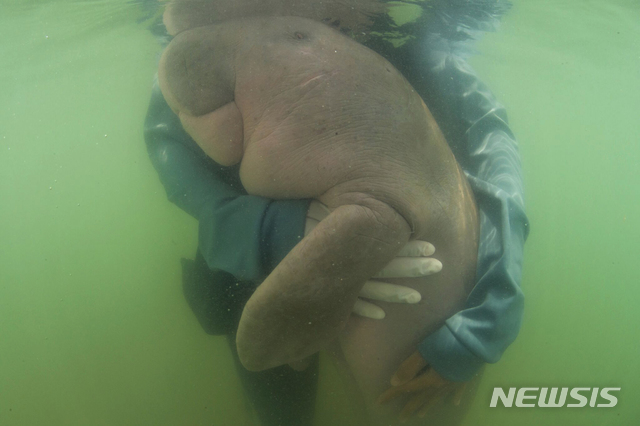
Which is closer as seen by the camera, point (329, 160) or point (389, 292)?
point (329, 160)

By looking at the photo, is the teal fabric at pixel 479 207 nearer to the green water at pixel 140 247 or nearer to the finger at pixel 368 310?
the finger at pixel 368 310

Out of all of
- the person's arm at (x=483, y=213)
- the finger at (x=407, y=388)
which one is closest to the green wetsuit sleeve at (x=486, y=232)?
the person's arm at (x=483, y=213)

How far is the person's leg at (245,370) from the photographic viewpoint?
1.97 meters

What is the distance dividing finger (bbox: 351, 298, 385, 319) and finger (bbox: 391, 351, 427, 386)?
0.28 meters

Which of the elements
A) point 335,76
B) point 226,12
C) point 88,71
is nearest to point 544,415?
point 335,76

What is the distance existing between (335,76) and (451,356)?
1.44 meters

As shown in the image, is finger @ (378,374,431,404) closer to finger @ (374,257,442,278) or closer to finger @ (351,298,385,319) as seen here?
finger @ (351,298,385,319)

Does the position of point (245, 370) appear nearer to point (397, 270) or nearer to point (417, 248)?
point (397, 270)

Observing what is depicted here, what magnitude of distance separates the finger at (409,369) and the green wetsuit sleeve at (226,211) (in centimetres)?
82

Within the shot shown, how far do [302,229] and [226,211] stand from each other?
1.33 feet

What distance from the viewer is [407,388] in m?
1.87

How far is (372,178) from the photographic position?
5.27 feet
